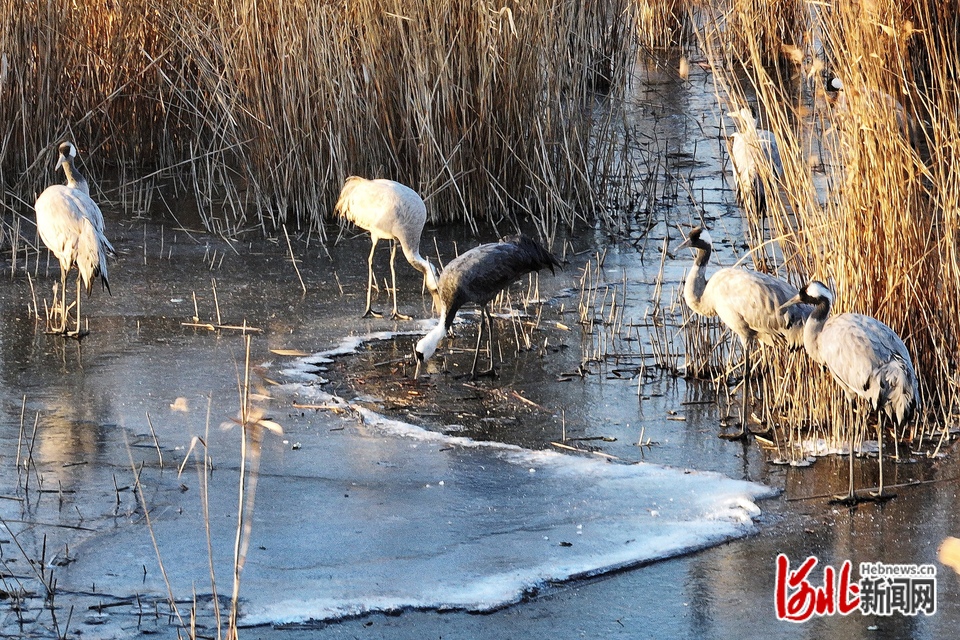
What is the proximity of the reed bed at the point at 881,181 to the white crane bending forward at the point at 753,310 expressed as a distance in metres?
0.15

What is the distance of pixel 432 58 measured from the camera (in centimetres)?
929

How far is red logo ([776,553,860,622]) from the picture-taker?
13.1 ft

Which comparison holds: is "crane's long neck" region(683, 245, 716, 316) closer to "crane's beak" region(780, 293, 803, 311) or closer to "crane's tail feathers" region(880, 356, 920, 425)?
"crane's beak" region(780, 293, 803, 311)

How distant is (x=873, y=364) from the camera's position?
16.8 feet

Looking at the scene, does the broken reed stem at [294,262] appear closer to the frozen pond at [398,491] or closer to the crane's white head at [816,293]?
the frozen pond at [398,491]

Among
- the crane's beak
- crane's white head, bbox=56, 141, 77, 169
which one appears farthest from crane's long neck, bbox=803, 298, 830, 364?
crane's white head, bbox=56, 141, 77, 169

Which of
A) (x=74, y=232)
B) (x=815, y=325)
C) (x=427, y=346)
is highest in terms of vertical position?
(x=74, y=232)

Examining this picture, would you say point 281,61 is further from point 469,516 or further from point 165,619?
point 165,619

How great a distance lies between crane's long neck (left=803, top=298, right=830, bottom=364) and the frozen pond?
0.46m

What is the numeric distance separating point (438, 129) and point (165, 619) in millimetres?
6002

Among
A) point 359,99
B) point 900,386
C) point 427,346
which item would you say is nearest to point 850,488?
point 900,386

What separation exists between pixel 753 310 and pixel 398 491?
1868 millimetres

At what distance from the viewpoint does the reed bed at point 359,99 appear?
30.5 feet

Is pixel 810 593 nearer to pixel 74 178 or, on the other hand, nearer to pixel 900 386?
pixel 900 386
